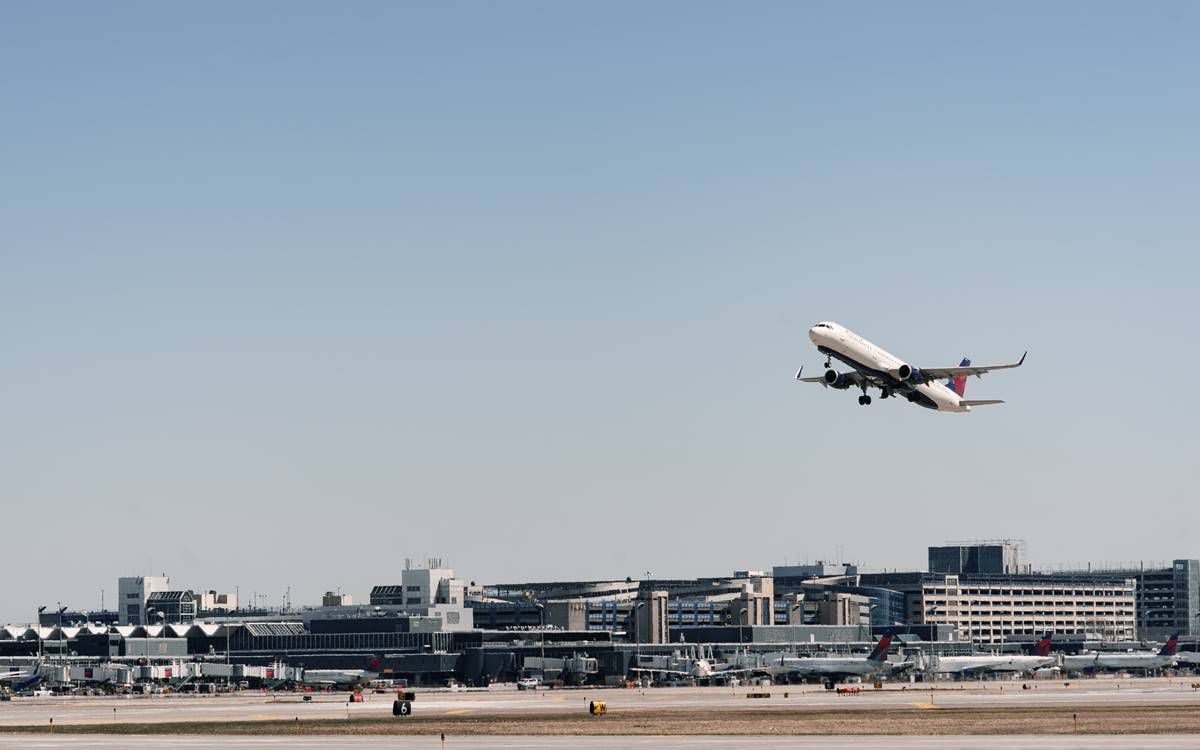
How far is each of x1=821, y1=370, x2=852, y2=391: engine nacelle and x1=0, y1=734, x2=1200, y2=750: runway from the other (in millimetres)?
52934

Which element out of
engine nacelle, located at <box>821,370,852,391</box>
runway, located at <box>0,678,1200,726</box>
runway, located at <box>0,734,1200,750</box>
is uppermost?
engine nacelle, located at <box>821,370,852,391</box>

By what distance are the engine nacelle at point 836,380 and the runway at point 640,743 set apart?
52934mm

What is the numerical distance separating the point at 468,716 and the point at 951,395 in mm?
57572

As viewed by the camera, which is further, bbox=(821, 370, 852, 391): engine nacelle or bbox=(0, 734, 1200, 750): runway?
bbox=(821, 370, 852, 391): engine nacelle

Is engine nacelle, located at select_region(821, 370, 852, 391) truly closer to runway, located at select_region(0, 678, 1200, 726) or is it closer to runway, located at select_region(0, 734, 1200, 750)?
runway, located at select_region(0, 678, 1200, 726)

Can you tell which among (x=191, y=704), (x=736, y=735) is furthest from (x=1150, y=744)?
(x=191, y=704)

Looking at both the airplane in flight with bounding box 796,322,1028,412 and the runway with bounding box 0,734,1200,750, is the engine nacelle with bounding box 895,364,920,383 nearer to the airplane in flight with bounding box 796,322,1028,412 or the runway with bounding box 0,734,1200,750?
the airplane in flight with bounding box 796,322,1028,412

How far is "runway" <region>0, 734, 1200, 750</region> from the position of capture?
106500 mm

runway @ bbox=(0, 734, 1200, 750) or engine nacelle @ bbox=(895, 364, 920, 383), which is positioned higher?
engine nacelle @ bbox=(895, 364, 920, 383)

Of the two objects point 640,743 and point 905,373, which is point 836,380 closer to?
point 905,373

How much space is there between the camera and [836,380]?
16675 centimetres

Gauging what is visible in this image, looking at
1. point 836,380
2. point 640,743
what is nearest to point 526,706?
point 836,380

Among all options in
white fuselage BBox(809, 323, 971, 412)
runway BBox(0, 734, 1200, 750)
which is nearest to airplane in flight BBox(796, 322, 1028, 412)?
white fuselage BBox(809, 323, 971, 412)

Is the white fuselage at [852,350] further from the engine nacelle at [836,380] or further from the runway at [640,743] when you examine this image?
the runway at [640,743]
